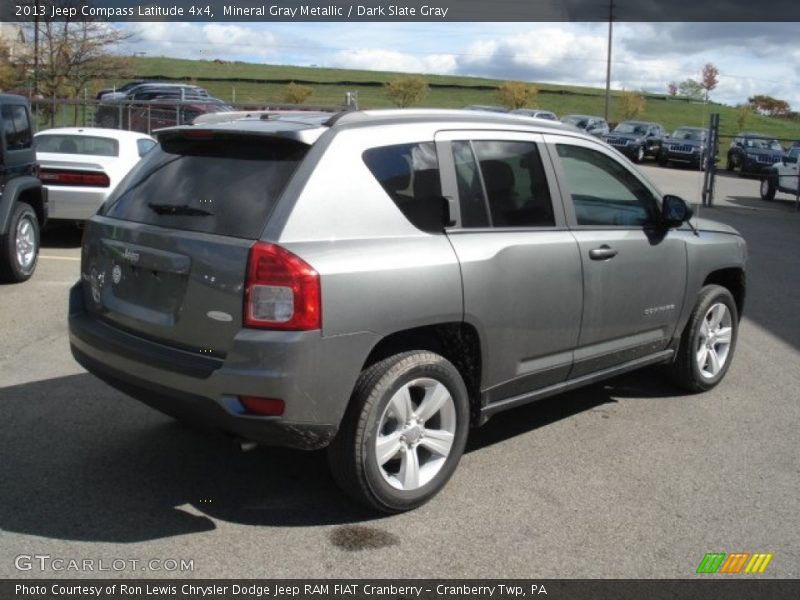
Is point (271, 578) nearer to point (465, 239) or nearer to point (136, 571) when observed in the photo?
point (136, 571)

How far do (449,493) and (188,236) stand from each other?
5.95ft

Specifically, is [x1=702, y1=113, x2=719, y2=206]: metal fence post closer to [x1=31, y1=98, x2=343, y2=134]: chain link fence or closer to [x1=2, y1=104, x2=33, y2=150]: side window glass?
[x1=31, y1=98, x2=343, y2=134]: chain link fence

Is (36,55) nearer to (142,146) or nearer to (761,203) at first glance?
(142,146)

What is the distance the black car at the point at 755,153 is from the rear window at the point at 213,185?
3035 cm

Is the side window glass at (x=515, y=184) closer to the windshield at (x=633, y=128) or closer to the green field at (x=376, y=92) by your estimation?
the windshield at (x=633, y=128)

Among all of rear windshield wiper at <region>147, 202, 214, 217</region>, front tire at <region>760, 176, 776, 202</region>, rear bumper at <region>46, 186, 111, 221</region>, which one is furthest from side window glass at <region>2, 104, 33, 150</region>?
front tire at <region>760, 176, 776, 202</region>

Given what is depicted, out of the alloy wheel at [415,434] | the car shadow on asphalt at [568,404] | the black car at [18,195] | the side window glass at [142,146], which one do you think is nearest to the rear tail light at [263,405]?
the alloy wheel at [415,434]

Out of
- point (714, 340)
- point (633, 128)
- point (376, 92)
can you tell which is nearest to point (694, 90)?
point (714, 340)

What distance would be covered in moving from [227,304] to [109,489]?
4.26ft

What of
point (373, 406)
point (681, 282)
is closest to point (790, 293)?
point (681, 282)

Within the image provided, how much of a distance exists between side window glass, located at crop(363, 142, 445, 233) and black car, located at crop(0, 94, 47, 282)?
19.5ft

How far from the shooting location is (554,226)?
4750 mm

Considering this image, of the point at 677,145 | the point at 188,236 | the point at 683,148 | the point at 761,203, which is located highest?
the point at 677,145

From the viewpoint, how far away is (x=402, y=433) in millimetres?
4012
